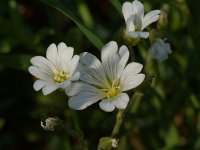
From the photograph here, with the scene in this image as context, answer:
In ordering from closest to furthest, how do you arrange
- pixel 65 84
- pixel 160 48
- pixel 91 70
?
pixel 65 84 < pixel 91 70 < pixel 160 48

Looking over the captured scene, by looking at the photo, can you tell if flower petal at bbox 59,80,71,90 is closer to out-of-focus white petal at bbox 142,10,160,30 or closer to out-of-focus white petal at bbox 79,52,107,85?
out-of-focus white petal at bbox 79,52,107,85

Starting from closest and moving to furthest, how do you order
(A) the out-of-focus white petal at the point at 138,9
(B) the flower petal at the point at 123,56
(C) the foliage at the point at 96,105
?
1. (B) the flower petal at the point at 123,56
2. (A) the out-of-focus white petal at the point at 138,9
3. (C) the foliage at the point at 96,105

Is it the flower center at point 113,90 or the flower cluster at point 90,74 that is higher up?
the flower cluster at point 90,74

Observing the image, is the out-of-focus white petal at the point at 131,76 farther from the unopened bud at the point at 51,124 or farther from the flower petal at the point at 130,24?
the unopened bud at the point at 51,124

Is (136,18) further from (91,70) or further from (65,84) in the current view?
(65,84)

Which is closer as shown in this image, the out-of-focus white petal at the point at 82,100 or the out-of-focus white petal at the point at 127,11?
the out-of-focus white petal at the point at 82,100

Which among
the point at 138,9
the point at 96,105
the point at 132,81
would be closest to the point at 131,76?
the point at 132,81

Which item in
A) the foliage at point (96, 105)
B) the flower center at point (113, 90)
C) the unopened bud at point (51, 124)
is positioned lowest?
the foliage at point (96, 105)

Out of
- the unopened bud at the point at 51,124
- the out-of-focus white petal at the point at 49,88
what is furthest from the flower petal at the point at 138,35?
the unopened bud at the point at 51,124
